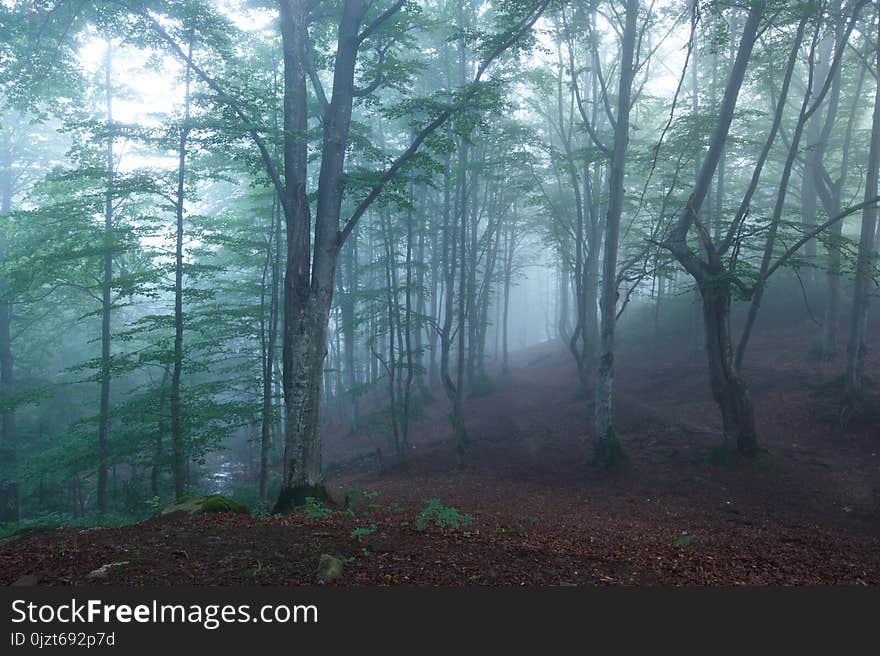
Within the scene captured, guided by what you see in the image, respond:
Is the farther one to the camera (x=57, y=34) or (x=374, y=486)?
(x=374, y=486)

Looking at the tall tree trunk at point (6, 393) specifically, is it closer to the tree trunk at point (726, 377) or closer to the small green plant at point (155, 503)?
the small green plant at point (155, 503)

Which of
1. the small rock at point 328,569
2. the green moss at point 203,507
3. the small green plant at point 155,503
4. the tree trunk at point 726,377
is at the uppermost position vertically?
the tree trunk at point 726,377

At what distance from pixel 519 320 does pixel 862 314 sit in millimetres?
43927

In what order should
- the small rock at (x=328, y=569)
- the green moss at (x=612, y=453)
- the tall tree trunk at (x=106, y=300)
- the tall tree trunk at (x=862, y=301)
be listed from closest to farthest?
the small rock at (x=328, y=569) < the tall tree trunk at (x=862, y=301) < the tall tree trunk at (x=106, y=300) < the green moss at (x=612, y=453)

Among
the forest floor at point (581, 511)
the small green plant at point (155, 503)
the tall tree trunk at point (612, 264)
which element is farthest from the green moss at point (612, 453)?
the small green plant at point (155, 503)

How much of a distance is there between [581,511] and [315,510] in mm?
5349

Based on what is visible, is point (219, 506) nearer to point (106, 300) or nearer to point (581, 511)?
point (581, 511)

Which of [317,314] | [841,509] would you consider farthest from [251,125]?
[841,509]

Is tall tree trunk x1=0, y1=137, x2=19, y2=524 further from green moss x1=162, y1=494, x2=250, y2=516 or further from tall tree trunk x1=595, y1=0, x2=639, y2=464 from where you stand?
tall tree trunk x1=595, y1=0, x2=639, y2=464

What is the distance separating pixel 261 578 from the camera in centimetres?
428

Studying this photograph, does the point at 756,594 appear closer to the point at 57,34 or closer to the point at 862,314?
the point at 862,314

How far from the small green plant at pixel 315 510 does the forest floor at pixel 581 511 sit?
14 centimetres

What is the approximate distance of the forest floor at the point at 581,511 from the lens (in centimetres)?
465

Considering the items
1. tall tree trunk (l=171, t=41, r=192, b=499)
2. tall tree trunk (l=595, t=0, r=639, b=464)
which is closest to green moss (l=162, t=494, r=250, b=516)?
tall tree trunk (l=171, t=41, r=192, b=499)
